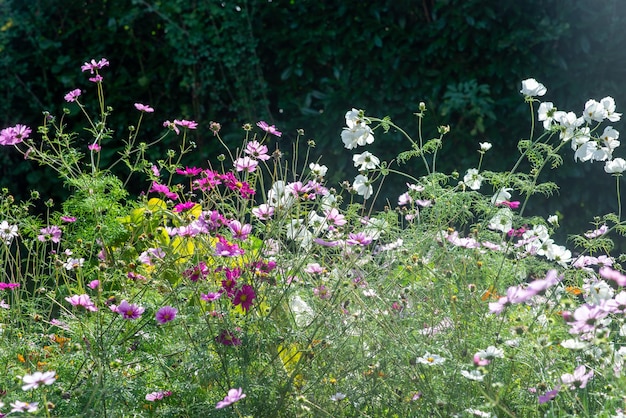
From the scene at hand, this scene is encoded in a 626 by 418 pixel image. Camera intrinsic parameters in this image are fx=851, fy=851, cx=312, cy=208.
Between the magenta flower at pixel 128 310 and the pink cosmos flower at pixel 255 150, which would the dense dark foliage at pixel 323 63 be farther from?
the magenta flower at pixel 128 310

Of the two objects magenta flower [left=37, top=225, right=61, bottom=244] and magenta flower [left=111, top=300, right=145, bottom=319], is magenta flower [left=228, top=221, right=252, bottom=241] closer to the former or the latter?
magenta flower [left=111, top=300, right=145, bottom=319]

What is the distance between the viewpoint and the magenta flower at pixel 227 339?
80.3 inches

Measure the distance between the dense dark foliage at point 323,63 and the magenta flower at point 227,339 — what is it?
2.83 metres

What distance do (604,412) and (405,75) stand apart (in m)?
3.36

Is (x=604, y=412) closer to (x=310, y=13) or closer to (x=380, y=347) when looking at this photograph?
(x=380, y=347)

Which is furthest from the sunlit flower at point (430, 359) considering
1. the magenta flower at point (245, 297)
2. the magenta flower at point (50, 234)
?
the magenta flower at point (50, 234)

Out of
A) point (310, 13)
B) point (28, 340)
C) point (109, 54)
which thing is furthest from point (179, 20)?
point (28, 340)

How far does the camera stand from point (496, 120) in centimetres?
470

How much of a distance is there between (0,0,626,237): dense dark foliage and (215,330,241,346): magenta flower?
111 inches

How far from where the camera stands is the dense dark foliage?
15.1 ft

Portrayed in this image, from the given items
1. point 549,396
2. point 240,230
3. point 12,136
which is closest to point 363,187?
point 240,230

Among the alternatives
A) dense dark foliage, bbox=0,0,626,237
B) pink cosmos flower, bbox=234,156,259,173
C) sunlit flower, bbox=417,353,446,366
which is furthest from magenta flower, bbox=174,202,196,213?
dense dark foliage, bbox=0,0,626,237

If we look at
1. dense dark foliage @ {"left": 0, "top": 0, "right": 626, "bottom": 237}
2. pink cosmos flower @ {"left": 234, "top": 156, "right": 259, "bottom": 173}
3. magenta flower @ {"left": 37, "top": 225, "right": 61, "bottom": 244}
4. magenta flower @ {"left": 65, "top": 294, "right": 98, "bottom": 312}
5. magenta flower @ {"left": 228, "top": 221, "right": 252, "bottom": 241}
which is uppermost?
pink cosmos flower @ {"left": 234, "top": 156, "right": 259, "bottom": 173}

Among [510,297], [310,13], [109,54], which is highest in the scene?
[510,297]
